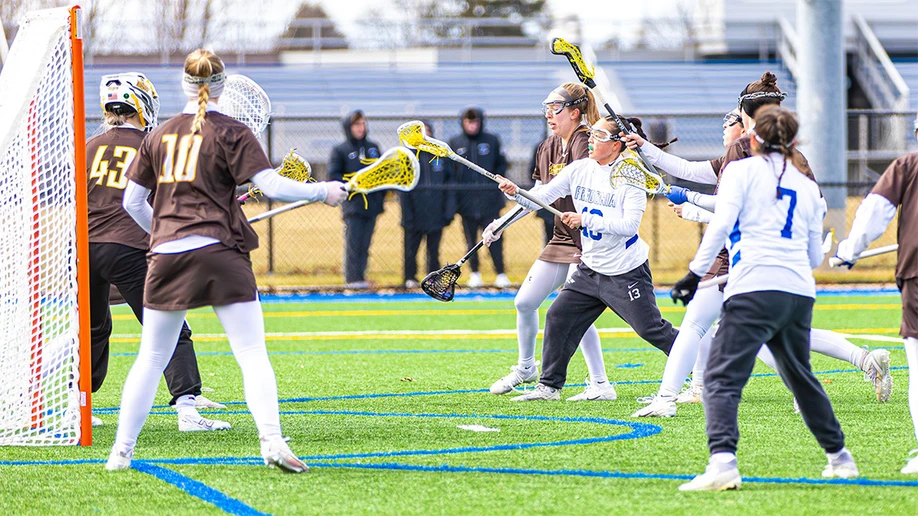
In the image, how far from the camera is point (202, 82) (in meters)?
5.55

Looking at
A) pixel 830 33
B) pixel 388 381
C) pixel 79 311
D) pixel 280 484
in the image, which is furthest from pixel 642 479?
pixel 830 33

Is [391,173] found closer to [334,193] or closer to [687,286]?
[334,193]

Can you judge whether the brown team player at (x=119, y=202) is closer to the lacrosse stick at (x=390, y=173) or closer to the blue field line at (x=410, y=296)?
the lacrosse stick at (x=390, y=173)

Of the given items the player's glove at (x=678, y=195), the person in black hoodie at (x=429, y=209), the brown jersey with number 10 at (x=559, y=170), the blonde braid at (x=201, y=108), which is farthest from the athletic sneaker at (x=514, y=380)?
the person in black hoodie at (x=429, y=209)

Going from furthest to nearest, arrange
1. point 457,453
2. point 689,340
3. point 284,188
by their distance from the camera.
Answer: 1. point 689,340
2. point 457,453
3. point 284,188

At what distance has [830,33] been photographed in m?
18.4

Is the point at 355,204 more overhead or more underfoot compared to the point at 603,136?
more underfoot

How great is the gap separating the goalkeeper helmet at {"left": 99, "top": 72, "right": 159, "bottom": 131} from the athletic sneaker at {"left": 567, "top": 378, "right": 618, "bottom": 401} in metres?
3.09

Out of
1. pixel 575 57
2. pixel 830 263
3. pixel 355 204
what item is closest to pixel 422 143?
pixel 575 57

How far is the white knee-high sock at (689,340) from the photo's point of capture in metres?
7.02

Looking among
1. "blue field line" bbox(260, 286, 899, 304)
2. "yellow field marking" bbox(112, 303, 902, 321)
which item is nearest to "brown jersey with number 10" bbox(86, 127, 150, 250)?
"yellow field marking" bbox(112, 303, 902, 321)

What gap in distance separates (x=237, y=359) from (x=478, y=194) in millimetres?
11561

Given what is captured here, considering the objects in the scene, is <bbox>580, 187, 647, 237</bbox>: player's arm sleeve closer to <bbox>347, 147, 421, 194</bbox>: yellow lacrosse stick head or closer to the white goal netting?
<bbox>347, 147, 421, 194</bbox>: yellow lacrosse stick head

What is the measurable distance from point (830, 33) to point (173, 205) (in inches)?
580
